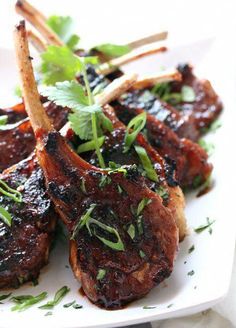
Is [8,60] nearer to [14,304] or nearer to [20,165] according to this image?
[20,165]

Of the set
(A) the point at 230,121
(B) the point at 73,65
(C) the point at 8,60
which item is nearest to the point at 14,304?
(B) the point at 73,65

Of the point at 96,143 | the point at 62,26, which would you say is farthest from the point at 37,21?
the point at 96,143

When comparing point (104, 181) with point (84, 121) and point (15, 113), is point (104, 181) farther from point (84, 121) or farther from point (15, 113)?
point (15, 113)

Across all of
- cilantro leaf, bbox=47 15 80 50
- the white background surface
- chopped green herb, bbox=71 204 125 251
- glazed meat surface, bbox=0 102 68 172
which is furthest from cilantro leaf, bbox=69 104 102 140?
the white background surface

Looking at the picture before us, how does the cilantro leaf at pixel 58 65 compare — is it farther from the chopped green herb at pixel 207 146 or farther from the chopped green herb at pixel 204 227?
the chopped green herb at pixel 204 227

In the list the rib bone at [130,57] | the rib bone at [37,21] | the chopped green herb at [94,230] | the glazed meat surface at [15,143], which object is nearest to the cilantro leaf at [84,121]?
the glazed meat surface at [15,143]
